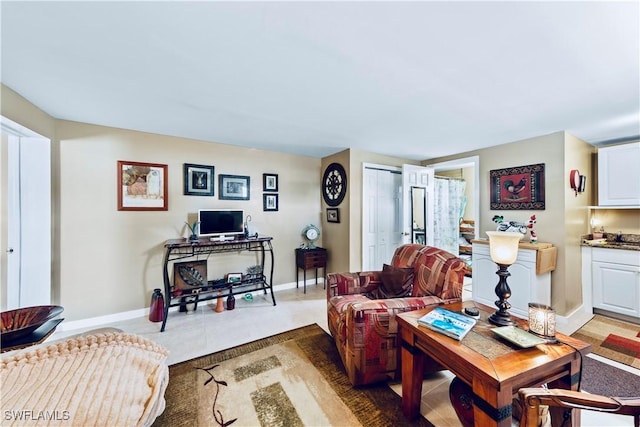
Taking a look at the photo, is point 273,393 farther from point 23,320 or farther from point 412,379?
point 23,320

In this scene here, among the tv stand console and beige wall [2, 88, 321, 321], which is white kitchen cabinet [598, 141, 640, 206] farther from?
beige wall [2, 88, 321, 321]

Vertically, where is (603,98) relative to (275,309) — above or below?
above

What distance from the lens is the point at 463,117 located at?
2455 millimetres

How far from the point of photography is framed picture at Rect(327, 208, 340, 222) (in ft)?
13.1

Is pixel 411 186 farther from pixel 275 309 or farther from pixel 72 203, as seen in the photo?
pixel 72 203

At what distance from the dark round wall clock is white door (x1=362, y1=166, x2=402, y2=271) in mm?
350

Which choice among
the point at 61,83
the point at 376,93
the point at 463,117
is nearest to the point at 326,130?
the point at 376,93

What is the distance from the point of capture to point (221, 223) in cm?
324

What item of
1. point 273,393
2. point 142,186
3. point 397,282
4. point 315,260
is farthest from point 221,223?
point 397,282

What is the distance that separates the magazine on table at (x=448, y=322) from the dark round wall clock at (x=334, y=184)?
2.46 metres

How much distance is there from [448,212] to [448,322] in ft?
13.4

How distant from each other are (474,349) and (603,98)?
2.48 m

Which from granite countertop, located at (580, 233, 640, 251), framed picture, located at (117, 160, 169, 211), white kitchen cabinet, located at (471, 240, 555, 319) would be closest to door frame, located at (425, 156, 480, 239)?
white kitchen cabinet, located at (471, 240, 555, 319)

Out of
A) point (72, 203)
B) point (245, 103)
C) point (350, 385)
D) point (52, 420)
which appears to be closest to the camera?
point (52, 420)
